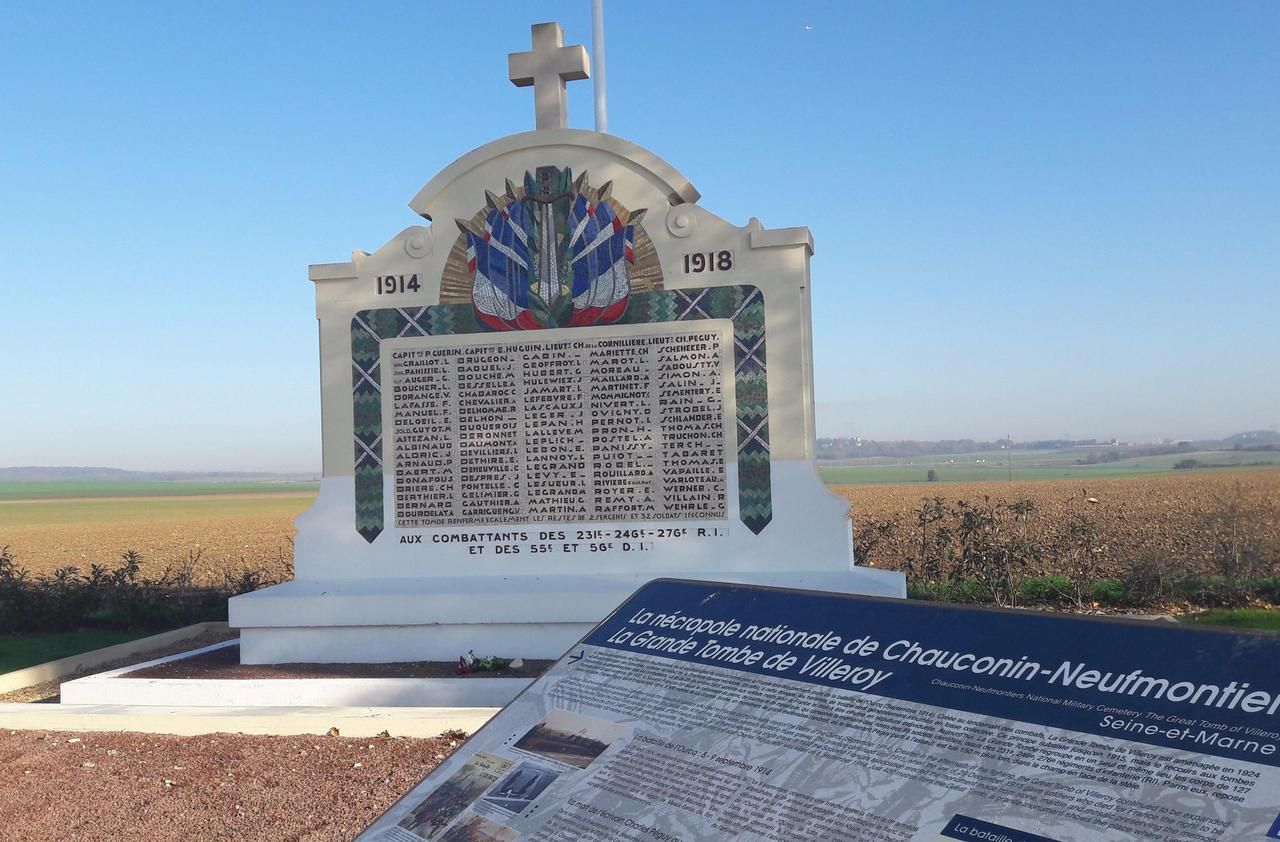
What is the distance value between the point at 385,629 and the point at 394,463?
4.58 ft

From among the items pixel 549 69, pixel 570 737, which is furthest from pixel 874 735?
pixel 549 69

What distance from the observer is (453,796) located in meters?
3.10

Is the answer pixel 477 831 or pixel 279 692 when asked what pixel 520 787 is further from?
pixel 279 692

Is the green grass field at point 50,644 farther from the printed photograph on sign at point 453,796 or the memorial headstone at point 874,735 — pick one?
the memorial headstone at point 874,735

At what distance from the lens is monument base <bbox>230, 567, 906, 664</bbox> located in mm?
8602

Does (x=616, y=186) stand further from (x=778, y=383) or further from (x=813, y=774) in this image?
(x=813, y=774)

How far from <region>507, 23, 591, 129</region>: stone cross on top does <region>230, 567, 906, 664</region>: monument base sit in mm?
4032

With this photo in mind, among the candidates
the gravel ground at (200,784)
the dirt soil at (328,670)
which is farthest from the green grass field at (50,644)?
the gravel ground at (200,784)

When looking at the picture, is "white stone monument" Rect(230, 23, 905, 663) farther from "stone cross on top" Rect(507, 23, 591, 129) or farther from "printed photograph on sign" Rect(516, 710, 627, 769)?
"printed photograph on sign" Rect(516, 710, 627, 769)

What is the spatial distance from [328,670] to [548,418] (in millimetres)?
2689

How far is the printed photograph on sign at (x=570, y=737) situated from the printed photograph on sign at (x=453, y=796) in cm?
11

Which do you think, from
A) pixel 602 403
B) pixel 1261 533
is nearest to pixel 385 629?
pixel 602 403

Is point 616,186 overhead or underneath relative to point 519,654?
overhead

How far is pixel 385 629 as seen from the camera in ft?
29.3
